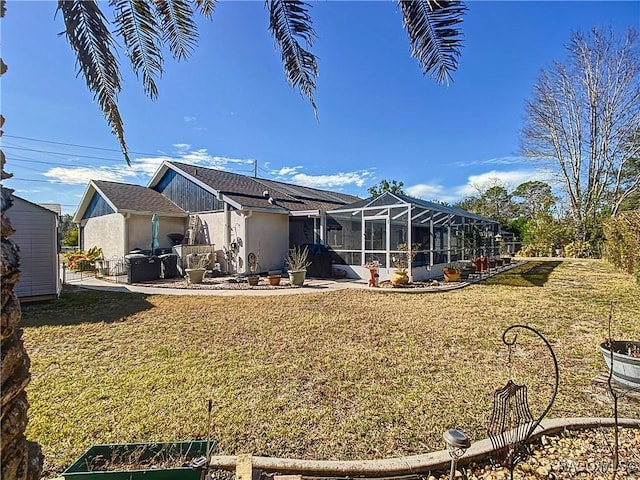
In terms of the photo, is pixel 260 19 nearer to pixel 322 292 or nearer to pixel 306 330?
pixel 306 330

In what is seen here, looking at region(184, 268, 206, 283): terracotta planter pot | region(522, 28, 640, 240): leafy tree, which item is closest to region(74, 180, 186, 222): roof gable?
region(184, 268, 206, 283): terracotta planter pot

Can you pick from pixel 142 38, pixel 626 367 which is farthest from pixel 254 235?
pixel 626 367

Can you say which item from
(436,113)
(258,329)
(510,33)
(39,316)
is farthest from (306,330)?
(436,113)

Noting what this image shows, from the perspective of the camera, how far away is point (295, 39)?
3.05 m

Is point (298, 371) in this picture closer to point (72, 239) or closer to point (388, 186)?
point (72, 239)

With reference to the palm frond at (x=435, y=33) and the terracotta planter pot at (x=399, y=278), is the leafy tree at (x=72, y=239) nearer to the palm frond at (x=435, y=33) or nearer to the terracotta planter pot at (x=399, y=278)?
the terracotta planter pot at (x=399, y=278)

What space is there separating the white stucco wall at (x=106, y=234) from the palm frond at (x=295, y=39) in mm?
13946

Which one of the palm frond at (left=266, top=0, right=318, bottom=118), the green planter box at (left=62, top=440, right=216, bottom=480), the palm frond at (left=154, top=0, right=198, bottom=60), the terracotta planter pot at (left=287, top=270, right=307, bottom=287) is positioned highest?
the palm frond at (left=154, top=0, right=198, bottom=60)

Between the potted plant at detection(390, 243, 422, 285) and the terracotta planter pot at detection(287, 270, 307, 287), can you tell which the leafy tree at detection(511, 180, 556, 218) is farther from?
the terracotta planter pot at detection(287, 270, 307, 287)

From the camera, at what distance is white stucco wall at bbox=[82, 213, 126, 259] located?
576 inches

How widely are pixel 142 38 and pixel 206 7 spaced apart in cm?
73

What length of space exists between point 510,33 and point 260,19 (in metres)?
3.95

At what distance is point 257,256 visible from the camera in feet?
44.8

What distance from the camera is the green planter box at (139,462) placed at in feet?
6.04
